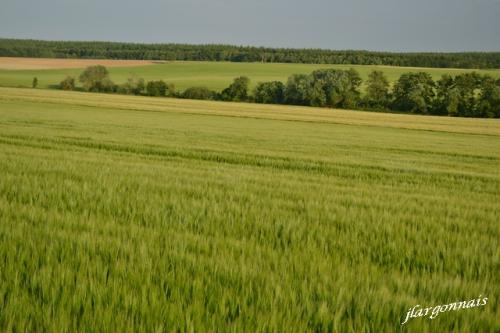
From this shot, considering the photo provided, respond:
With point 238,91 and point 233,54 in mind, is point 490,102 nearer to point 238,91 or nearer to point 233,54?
point 238,91

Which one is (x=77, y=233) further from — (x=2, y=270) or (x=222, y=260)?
(x=222, y=260)

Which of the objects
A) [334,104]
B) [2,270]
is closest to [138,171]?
[2,270]

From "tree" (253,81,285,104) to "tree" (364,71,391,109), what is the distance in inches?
596

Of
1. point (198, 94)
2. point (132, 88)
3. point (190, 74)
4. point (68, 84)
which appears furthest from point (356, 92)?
point (68, 84)

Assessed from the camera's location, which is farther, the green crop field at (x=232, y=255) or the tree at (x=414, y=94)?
the tree at (x=414, y=94)

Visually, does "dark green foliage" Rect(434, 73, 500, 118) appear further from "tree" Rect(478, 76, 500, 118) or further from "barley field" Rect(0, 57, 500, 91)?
"barley field" Rect(0, 57, 500, 91)

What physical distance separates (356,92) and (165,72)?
6150 cm

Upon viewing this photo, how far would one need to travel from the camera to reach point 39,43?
184875mm

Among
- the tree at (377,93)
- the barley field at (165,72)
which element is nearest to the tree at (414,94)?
the tree at (377,93)

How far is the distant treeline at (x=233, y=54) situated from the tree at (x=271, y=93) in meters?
81.0

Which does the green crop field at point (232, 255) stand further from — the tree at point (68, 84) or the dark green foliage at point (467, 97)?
the tree at point (68, 84)

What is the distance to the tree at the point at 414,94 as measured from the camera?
77.9 meters

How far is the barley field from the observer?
343 ft

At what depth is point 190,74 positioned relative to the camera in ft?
417
